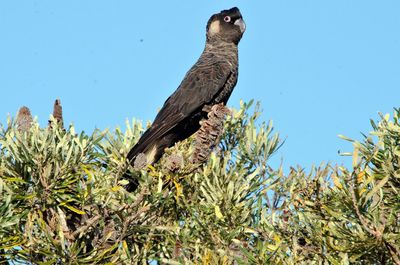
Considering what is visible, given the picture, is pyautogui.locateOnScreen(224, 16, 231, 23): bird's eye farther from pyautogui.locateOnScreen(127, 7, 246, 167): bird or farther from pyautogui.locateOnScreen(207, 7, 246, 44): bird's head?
pyautogui.locateOnScreen(127, 7, 246, 167): bird

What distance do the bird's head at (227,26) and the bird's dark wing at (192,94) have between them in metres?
0.94

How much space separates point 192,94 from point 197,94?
71 millimetres

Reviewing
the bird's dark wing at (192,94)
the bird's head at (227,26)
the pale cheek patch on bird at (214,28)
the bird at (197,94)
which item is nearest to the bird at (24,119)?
the bird at (197,94)

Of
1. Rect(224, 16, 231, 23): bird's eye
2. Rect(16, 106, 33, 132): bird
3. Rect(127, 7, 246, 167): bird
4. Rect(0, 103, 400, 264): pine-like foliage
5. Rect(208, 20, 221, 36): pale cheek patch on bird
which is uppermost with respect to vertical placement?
Rect(224, 16, 231, 23): bird's eye

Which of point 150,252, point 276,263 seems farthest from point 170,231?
point 276,263

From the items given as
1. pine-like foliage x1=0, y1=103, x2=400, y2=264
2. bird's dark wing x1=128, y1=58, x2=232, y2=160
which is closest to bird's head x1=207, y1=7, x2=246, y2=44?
→ bird's dark wing x1=128, y1=58, x2=232, y2=160

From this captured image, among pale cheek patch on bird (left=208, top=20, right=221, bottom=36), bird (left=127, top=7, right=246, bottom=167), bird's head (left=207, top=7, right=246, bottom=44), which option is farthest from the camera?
pale cheek patch on bird (left=208, top=20, right=221, bottom=36)

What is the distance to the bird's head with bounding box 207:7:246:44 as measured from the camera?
1193 cm

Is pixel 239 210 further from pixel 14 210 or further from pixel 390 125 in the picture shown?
pixel 14 210

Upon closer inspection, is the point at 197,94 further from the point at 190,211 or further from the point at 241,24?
the point at 190,211

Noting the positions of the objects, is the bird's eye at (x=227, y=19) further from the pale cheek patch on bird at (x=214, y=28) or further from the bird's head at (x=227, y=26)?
the pale cheek patch on bird at (x=214, y=28)

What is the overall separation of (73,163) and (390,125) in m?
2.31

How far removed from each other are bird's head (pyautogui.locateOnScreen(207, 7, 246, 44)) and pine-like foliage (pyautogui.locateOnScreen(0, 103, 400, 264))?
5.76m

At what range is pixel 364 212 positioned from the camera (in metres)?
4.05
